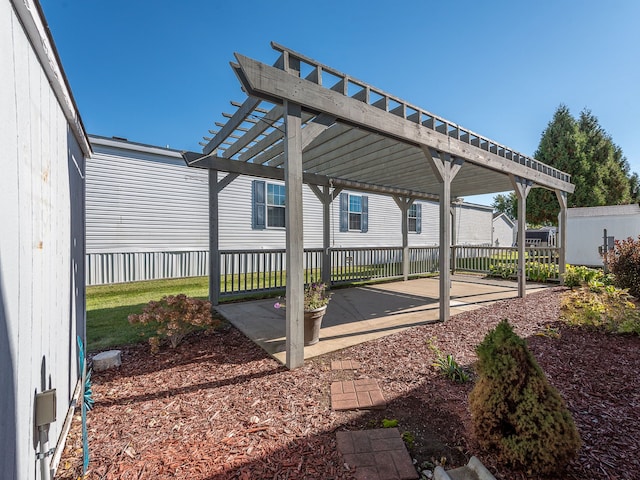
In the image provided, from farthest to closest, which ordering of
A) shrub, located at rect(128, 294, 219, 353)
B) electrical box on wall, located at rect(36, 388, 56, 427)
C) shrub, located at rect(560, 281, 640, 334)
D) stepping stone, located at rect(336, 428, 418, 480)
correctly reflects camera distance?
shrub, located at rect(560, 281, 640, 334), shrub, located at rect(128, 294, 219, 353), stepping stone, located at rect(336, 428, 418, 480), electrical box on wall, located at rect(36, 388, 56, 427)

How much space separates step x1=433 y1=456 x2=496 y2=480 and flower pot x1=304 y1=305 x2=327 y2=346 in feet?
6.67

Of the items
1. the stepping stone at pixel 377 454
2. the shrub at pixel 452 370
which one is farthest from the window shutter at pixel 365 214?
the stepping stone at pixel 377 454

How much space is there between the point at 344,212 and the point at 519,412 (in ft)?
33.8

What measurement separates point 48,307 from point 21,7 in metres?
1.47

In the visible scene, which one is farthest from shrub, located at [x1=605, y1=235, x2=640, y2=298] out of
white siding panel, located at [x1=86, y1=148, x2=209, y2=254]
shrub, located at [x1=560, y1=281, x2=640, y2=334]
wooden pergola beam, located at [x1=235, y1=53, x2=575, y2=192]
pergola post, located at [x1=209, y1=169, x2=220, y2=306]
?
white siding panel, located at [x1=86, y1=148, x2=209, y2=254]

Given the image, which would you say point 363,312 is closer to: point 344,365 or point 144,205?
point 344,365

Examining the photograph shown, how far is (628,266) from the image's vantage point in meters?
5.38

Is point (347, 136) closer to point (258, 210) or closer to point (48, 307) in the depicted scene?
point (48, 307)

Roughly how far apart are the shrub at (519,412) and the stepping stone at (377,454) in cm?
47

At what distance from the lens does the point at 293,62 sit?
115 inches

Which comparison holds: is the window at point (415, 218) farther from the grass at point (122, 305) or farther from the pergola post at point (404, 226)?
the grass at point (122, 305)

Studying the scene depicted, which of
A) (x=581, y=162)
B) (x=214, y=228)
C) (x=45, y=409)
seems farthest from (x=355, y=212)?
(x=581, y=162)

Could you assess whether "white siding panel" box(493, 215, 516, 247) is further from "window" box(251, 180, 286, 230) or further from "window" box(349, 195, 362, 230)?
"window" box(251, 180, 286, 230)

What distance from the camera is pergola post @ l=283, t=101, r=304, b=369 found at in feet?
9.39
